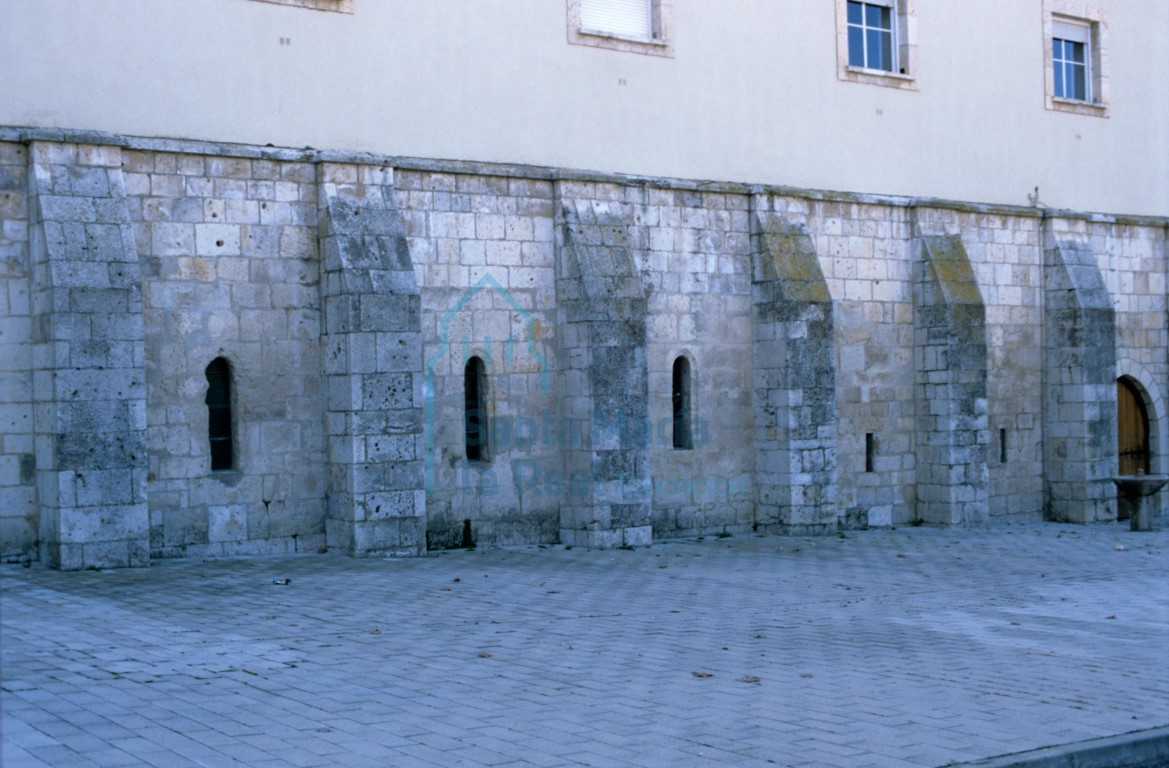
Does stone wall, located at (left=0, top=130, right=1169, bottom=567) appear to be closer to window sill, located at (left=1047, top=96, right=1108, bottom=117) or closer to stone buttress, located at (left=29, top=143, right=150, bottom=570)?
stone buttress, located at (left=29, top=143, right=150, bottom=570)

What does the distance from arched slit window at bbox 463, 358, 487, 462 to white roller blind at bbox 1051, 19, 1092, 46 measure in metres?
11.5

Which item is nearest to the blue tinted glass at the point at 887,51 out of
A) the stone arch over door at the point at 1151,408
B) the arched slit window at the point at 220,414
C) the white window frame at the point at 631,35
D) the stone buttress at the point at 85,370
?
the white window frame at the point at 631,35

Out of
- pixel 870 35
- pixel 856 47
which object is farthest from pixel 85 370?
pixel 870 35

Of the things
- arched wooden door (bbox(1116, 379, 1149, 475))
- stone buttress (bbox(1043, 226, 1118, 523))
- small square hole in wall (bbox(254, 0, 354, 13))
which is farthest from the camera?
arched wooden door (bbox(1116, 379, 1149, 475))

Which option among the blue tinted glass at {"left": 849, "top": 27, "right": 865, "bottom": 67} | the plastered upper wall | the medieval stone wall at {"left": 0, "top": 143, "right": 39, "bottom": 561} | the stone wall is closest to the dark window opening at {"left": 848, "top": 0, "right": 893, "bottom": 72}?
the blue tinted glass at {"left": 849, "top": 27, "right": 865, "bottom": 67}

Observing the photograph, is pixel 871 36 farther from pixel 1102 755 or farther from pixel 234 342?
pixel 1102 755

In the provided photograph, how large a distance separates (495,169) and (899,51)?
283 inches

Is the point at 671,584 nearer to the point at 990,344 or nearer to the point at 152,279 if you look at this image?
the point at 152,279

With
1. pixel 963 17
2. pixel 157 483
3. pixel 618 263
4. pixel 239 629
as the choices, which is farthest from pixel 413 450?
pixel 963 17

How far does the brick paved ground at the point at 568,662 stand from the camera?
21.0ft

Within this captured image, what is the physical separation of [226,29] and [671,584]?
7003 mm

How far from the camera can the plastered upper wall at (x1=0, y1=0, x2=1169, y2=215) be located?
1270 centimetres

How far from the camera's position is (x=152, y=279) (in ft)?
42.1

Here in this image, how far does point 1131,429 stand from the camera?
21203mm
